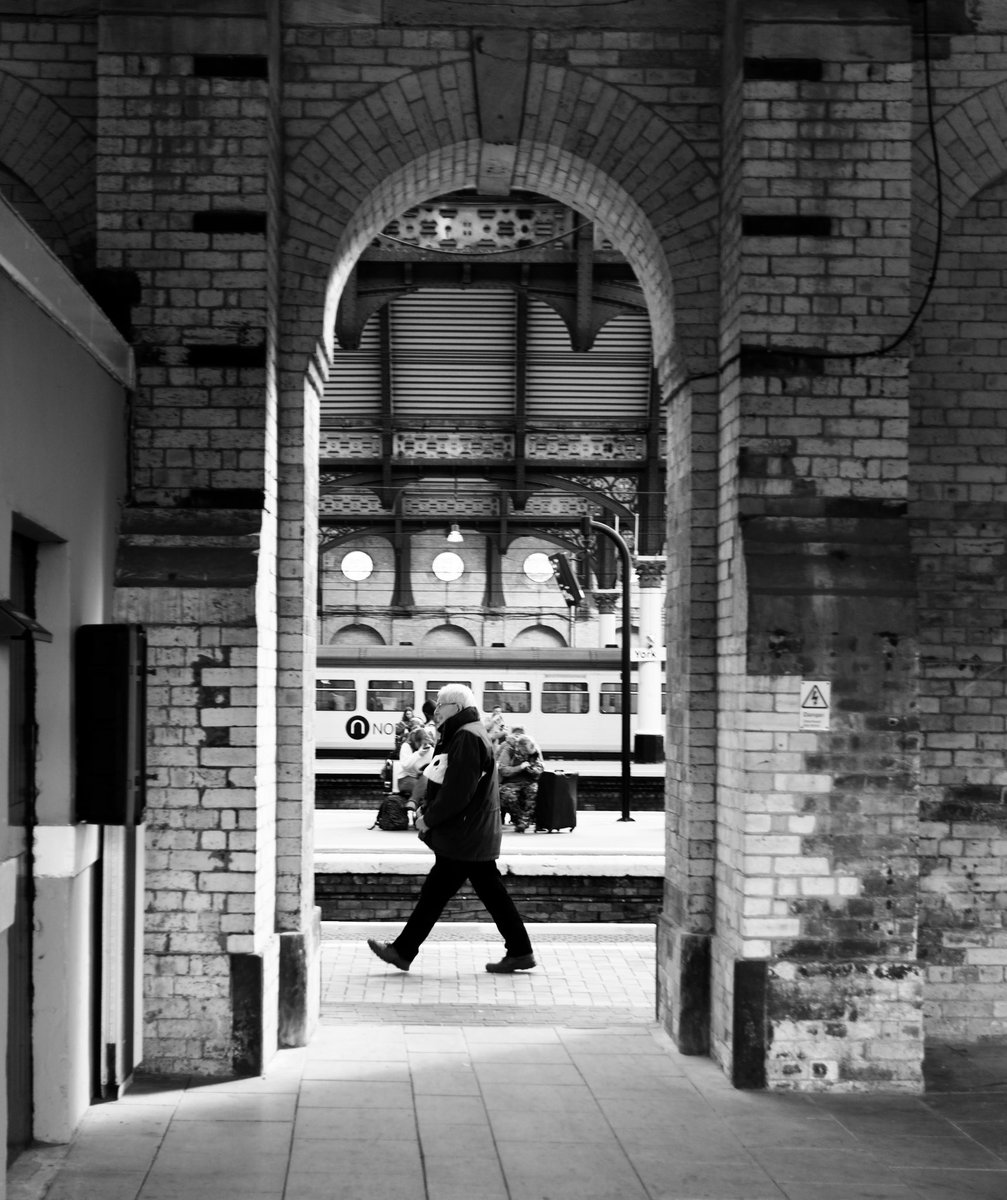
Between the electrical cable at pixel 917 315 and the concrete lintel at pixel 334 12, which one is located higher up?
the concrete lintel at pixel 334 12

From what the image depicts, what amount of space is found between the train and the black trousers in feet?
52.5

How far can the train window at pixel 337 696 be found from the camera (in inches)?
976

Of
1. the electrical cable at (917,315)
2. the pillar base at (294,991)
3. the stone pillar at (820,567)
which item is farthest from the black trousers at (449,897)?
the electrical cable at (917,315)

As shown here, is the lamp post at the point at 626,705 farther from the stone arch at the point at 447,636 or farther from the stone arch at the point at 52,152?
the stone arch at the point at 447,636

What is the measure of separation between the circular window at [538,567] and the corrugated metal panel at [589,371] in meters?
11.9

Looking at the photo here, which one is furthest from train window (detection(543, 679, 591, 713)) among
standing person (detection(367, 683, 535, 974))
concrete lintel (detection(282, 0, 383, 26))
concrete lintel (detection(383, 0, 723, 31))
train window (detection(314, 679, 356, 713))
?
concrete lintel (detection(282, 0, 383, 26))

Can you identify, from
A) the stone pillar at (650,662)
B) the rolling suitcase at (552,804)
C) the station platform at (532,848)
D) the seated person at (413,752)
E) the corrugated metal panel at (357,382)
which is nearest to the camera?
the station platform at (532,848)

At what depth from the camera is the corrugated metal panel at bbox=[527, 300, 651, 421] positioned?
65.6 ft

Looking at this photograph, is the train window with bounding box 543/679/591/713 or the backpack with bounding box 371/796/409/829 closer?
the backpack with bounding box 371/796/409/829

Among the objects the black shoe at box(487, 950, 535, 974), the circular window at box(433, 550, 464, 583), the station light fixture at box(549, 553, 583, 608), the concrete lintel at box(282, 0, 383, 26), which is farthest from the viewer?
the circular window at box(433, 550, 464, 583)

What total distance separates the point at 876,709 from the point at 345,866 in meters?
6.12

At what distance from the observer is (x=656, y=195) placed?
684 centimetres

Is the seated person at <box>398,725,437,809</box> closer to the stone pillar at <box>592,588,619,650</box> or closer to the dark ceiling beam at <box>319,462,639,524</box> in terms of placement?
the dark ceiling beam at <box>319,462,639,524</box>

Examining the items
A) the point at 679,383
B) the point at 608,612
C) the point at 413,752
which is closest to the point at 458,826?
the point at 679,383
